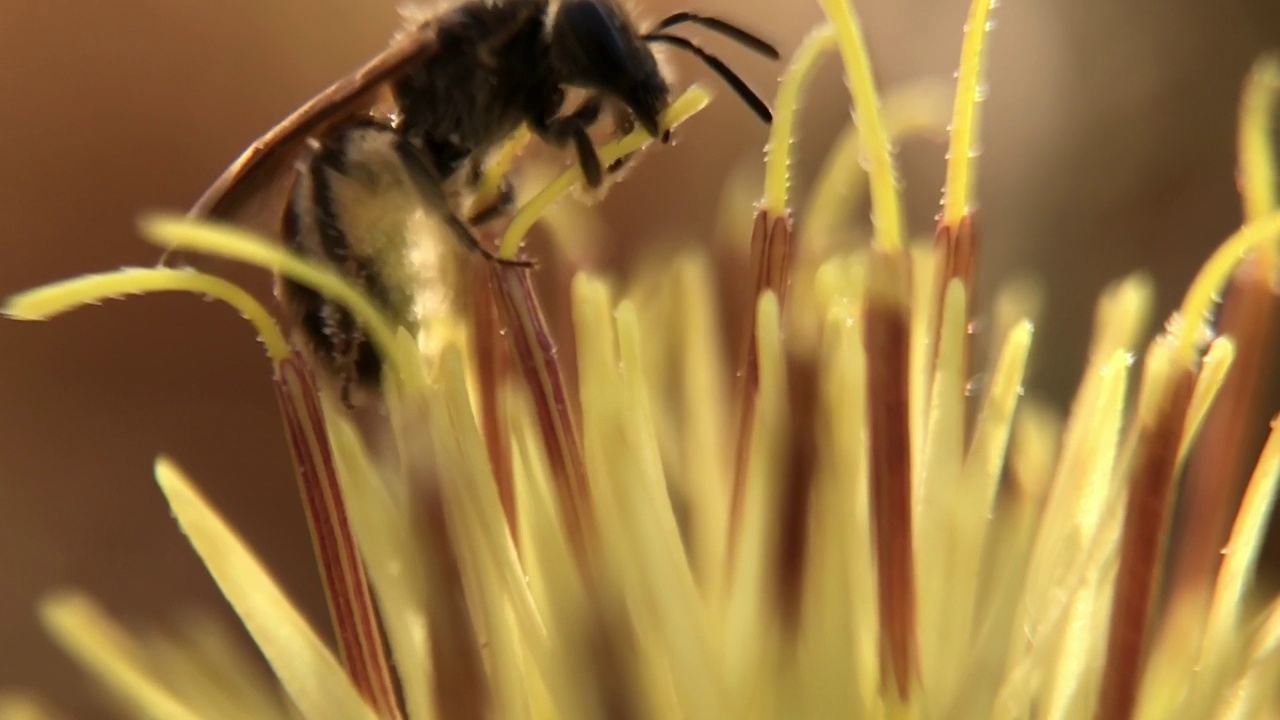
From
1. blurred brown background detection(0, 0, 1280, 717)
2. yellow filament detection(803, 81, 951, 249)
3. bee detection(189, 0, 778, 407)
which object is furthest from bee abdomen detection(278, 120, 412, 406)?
blurred brown background detection(0, 0, 1280, 717)

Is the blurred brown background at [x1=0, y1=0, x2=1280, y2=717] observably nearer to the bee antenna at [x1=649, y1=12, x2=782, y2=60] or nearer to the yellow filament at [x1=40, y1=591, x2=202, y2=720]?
the yellow filament at [x1=40, y1=591, x2=202, y2=720]

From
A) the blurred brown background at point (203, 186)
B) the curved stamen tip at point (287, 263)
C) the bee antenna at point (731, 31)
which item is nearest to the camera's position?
the curved stamen tip at point (287, 263)

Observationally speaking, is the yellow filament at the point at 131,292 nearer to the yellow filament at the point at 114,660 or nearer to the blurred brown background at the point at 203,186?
the yellow filament at the point at 114,660

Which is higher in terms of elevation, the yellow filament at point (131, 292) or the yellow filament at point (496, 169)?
the yellow filament at point (496, 169)

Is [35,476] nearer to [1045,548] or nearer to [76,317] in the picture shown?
[76,317]

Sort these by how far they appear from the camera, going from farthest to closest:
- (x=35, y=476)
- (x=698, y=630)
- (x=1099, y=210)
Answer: (x=1099, y=210) < (x=35, y=476) < (x=698, y=630)

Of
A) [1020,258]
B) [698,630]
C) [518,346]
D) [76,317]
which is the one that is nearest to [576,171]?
[518,346]

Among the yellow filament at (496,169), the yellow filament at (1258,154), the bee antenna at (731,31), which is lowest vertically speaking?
the yellow filament at (1258,154)

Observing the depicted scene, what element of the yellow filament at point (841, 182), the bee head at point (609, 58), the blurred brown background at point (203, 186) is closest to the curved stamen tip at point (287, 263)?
the bee head at point (609, 58)
